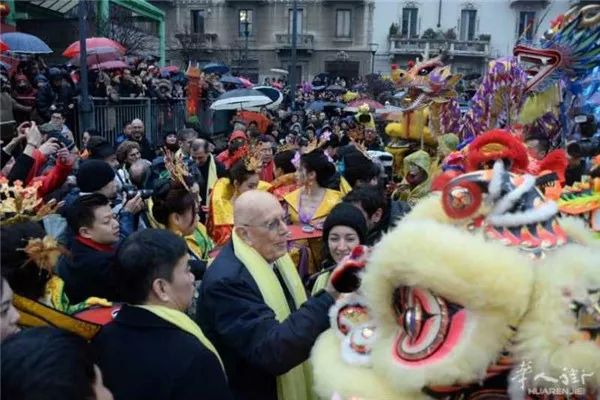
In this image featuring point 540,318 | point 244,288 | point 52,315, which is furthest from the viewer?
point 244,288

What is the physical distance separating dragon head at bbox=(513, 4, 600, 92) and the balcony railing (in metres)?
28.6

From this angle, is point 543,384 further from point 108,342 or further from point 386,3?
point 386,3

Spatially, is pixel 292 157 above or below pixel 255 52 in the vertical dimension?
below

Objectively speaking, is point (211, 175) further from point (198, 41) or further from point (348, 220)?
point (198, 41)

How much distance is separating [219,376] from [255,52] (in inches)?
1314

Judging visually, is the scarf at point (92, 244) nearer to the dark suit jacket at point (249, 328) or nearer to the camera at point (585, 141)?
the dark suit jacket at point (249, 328)

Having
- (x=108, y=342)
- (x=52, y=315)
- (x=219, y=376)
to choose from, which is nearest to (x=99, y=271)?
A: (x=52, y=315)

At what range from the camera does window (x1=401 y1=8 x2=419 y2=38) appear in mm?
34156

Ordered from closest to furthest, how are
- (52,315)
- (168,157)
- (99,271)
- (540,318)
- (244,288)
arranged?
(540,318)
(52,315)
(244,288)
(99,271)
(168,157)

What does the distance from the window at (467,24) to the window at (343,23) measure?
652 centimetres

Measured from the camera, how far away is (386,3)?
3369 centimetres

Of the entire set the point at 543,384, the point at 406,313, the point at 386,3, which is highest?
the point at 386,3

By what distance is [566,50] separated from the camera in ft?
19.1

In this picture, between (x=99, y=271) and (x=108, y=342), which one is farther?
(x=99, y=271)
